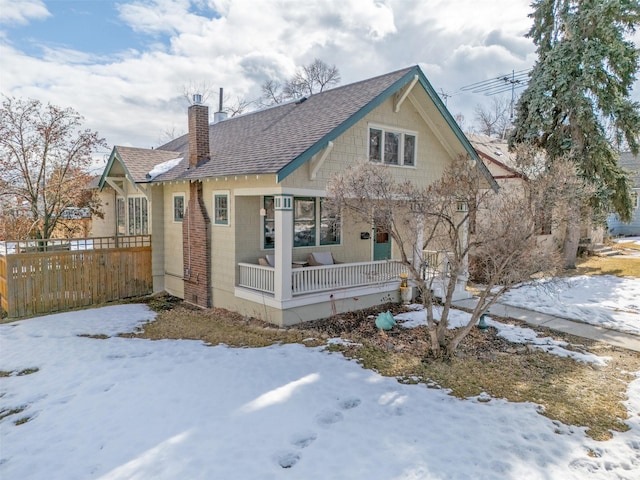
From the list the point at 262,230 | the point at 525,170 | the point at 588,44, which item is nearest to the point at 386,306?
the point at 262,230

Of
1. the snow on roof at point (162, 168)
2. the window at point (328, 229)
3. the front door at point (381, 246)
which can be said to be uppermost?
the snow on roof at point (162, 168)

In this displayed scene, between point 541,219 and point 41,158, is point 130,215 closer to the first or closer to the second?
point 41,158

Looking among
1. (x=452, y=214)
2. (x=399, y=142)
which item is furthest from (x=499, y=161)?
(x=452, y=214)

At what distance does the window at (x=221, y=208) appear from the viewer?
34.2ft

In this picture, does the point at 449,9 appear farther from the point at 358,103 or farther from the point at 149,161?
the point at 149,161

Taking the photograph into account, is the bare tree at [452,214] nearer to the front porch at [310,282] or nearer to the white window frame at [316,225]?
the front porch at [310,282]

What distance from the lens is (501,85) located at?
3066 cm

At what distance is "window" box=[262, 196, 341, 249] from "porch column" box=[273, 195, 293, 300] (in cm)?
181

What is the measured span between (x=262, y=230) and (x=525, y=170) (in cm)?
644

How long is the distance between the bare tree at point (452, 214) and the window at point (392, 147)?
376 centimetres

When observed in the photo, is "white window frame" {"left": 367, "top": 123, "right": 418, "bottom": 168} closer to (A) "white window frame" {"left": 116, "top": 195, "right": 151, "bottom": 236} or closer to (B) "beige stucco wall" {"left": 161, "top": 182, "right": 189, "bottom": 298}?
(B) "beige stucco wall" {"left": 161, "top": 182, "right": 189, "bottom": 298}

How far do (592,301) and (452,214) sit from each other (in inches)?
311

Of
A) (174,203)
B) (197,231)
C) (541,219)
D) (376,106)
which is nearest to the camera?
(541,219)

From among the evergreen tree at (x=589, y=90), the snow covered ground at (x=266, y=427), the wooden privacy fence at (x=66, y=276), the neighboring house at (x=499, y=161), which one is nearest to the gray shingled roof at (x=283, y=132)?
the wooden privacy fence at (x=66, y=276)
